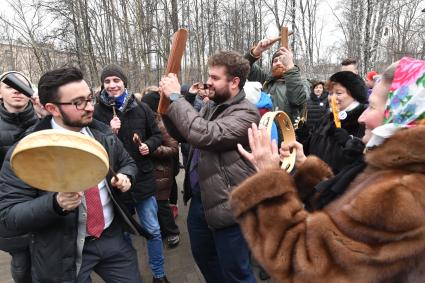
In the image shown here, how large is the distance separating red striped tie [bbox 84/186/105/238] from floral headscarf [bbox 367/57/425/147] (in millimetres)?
1656

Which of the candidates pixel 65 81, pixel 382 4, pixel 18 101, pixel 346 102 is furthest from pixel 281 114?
pixel 382 4

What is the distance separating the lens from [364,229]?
116 centimetres

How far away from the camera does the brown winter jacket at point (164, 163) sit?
428 cm

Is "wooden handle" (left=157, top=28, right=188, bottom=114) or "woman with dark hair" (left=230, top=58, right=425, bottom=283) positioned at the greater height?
"wooden handle" (left=157, top=28, right=188, bottom=114)

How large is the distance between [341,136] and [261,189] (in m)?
1.97

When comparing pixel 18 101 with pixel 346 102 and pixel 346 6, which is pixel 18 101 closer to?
pixel 346 102

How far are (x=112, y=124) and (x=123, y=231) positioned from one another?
1296 mm

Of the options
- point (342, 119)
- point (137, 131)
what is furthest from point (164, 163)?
point (342, 119)

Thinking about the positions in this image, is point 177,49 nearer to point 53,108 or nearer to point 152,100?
point 53,108

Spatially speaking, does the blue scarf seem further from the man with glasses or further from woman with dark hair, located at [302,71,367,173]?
woman with dark hair, located at [302,71,367,173]

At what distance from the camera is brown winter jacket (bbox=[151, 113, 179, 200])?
428 centimetres

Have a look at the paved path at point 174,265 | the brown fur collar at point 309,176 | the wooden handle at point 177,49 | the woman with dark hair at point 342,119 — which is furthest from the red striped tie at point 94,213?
the woman with dark hair at point 342,119

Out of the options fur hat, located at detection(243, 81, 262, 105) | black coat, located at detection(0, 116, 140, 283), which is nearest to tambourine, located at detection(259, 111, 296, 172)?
black coat, located at detection(0, 116, 140, 283)

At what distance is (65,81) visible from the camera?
2.07 m
